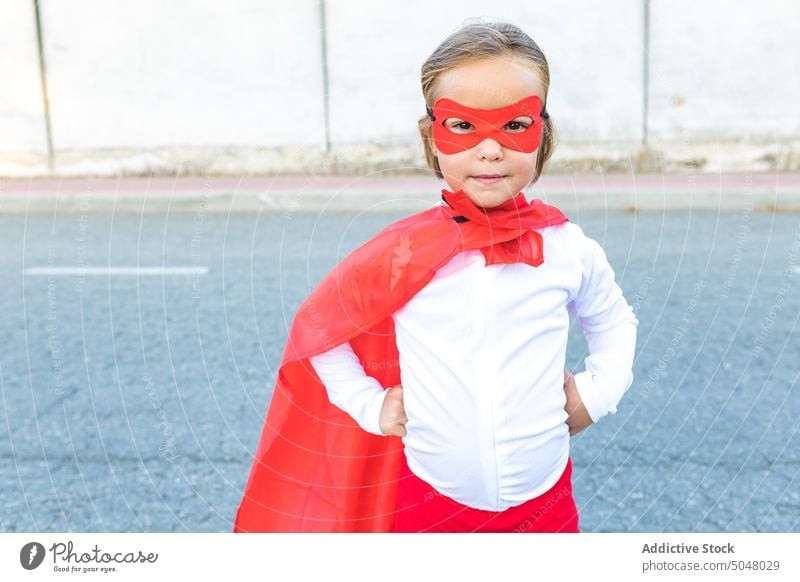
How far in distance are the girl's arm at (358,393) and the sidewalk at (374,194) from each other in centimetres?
465

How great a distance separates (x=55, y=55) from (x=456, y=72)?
5.72 meters

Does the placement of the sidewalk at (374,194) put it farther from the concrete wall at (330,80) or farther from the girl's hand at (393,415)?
the girl's hand at (393,415)

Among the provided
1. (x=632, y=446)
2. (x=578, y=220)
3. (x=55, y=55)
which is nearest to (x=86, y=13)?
(x=55, y=55)

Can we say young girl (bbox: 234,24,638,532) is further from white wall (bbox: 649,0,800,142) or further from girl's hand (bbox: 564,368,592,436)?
white wall (bbox: 649,0,800,142)

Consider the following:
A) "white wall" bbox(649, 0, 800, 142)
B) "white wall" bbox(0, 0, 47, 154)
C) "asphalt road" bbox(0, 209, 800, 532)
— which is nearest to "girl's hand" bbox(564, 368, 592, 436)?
"asphalt road" bbox(0, 209, 800, 532)

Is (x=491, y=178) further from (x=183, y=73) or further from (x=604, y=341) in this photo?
(x=183, y=73)

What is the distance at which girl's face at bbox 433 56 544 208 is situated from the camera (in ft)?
4.37

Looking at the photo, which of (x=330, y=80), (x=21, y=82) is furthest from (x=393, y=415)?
(x=21, y=82)

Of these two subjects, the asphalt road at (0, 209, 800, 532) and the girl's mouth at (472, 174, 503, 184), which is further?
the asphalt road at (0, 209, 800, 532)

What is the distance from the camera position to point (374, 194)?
670 centimetres

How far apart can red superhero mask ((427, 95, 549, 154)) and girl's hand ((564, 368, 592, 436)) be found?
0.37 m

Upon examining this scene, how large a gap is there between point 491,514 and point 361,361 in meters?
0.31

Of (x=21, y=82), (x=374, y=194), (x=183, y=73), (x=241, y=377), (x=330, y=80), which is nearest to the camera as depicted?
(x=241, y=377)
